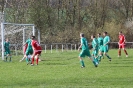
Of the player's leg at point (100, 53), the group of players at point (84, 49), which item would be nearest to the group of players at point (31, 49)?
the group of players at point (84, 49)

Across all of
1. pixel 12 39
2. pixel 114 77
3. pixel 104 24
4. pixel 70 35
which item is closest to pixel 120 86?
pixel 114 77

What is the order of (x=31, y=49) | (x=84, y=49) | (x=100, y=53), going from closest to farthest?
1. (x=84, y=49)
2. (x=31, y=49)
3. (x=100, y=53)

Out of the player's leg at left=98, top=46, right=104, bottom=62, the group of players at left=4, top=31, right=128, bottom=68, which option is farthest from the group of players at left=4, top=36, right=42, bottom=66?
the player's leg at left=98, top=46, right=104, bottom=62

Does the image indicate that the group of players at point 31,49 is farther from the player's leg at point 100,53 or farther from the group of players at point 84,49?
the player's leg at point 100,53

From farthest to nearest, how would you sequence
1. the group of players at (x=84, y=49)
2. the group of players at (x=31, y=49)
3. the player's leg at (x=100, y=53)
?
the player's leg at (x=100, y=53) → the group of players at (x=31, y=49) → the group of players at (x=84, y=49)

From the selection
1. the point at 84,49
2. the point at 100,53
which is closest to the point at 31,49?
the point at 100,53

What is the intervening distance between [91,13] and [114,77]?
5115 cm

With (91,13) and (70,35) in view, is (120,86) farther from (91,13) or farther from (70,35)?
(91,13)

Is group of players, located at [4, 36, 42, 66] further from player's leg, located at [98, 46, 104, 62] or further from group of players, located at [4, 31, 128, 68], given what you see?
player's leg, located at [98, 46, 104, 62]

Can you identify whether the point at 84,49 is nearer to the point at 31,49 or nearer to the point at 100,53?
the point at 100,53

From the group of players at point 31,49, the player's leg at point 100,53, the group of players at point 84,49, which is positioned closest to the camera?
the group of players at point 84,49

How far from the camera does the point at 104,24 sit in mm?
64938

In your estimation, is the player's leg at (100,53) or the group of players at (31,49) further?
the player's leg at (100,53)

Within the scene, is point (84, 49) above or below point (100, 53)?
above
